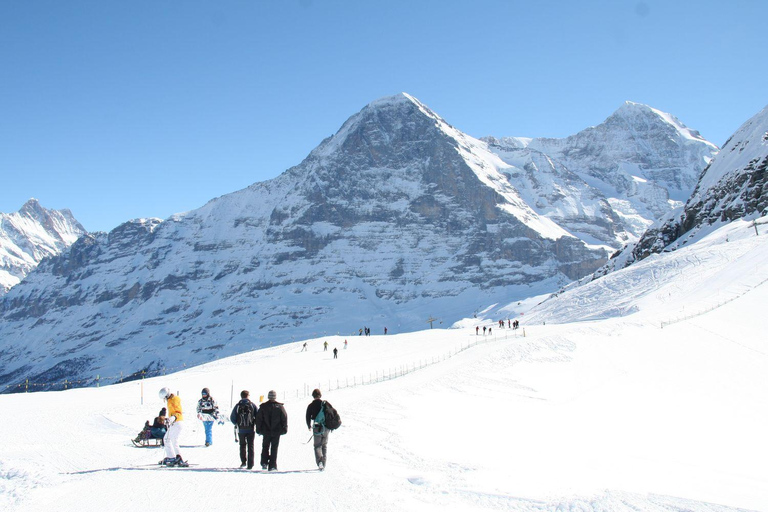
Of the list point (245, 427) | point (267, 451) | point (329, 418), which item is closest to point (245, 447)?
point (245, 427)

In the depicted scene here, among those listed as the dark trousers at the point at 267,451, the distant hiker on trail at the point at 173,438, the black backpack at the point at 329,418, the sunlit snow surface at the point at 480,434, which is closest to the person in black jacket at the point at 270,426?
the dark trousers at the point at 267,451

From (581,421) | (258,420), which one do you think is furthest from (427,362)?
(258,420)

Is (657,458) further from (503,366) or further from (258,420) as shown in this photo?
(503,366)

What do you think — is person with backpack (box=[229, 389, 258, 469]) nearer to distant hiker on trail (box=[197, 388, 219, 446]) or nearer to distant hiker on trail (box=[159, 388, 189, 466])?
distant hiker on trail (box=[159, 388, 189, 466])

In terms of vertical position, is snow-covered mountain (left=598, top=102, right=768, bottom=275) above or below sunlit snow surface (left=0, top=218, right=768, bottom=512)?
above

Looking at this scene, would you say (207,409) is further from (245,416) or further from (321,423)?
(321,423)

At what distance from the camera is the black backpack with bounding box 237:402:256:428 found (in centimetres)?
1067

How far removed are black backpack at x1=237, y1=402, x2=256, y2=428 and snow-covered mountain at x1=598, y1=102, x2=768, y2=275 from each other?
281 feet

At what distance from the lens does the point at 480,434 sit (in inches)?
631

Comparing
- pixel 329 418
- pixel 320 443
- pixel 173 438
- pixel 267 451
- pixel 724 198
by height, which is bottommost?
pixel 267 451

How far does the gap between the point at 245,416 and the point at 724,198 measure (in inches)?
3945

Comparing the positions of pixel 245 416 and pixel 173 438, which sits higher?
pixel 245 416

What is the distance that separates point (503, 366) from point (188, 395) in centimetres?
1604

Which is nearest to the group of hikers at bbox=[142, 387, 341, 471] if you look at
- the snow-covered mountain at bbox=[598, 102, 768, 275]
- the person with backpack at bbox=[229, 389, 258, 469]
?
the person with backpack at bbox=[229, 389, 258, 469]
